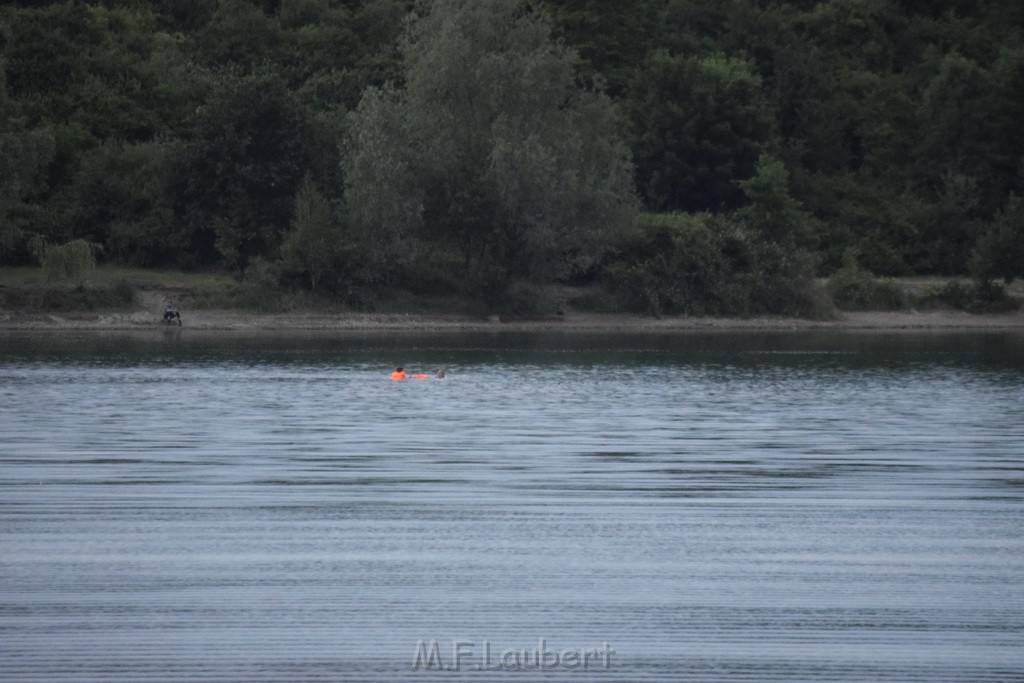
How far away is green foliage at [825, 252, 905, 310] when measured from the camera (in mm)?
90750

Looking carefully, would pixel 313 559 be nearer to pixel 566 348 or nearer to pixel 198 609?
pixel 198 609

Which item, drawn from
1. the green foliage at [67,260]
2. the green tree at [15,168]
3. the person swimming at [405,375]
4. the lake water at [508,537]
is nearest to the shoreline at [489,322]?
the green foliage at [67,260]

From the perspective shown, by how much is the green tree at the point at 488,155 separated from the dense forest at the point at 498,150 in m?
0.13

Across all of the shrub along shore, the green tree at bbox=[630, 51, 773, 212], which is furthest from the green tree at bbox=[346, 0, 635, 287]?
the green tree at bbox=[630, 51, 773, 212]

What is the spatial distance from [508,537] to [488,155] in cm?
6151

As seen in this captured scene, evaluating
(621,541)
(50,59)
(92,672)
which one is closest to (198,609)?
(92,672)

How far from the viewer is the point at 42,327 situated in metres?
76.8

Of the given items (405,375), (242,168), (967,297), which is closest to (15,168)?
(242,168)

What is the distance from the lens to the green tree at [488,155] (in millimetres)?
79500

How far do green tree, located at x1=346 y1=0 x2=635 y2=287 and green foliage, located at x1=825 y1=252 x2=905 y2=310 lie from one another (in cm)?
1447

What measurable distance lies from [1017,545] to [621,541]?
4.95 metres

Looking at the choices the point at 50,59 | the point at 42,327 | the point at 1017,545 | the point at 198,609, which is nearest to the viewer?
the point at 198,609

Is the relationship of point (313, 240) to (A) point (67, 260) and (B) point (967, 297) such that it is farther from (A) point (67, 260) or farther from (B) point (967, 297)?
(B) point (967, 297)

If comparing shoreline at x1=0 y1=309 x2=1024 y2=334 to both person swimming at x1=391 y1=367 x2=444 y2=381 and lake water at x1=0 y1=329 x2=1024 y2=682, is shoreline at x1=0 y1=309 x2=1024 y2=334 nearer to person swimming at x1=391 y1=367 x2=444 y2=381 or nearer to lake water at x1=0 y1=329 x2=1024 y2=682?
person swimming at x1=391 y1=367 x2=444 y2=381
